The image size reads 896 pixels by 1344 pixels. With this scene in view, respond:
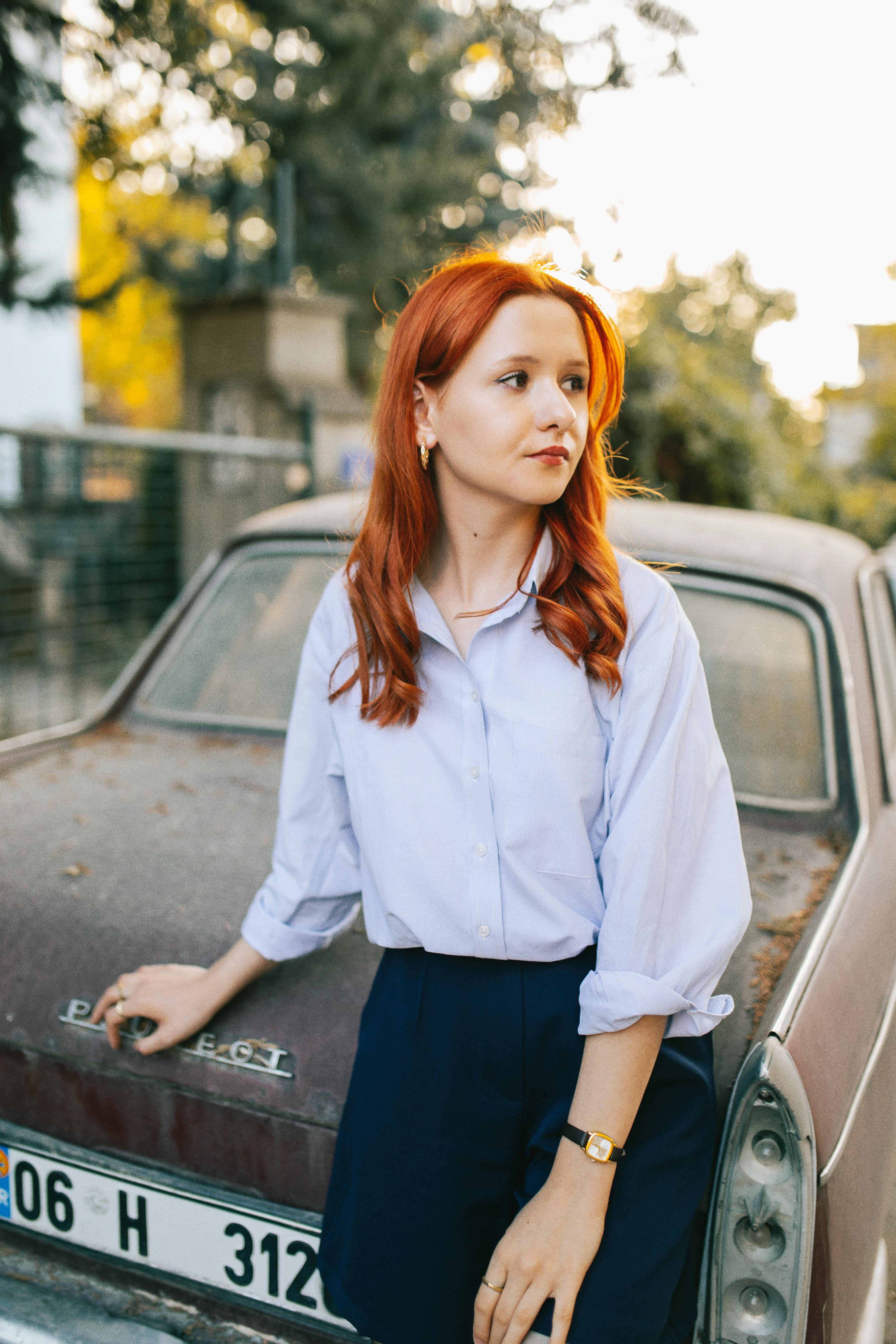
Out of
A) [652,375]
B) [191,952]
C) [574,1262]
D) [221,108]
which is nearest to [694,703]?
[574,1262]

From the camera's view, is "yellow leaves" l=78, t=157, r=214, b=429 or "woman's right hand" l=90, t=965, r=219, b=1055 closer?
"woman's right hand" l=90, t=965, r=219, b=1055

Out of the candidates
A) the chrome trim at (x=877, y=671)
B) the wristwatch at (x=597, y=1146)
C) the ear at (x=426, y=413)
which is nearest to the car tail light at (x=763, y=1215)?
the wristwatch at (x=597, y=1146)

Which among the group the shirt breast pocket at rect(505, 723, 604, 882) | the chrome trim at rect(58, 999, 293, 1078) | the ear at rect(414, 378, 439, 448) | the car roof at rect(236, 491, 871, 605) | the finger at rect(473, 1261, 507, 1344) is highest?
the ear at rect(414, 378, 439, 448)

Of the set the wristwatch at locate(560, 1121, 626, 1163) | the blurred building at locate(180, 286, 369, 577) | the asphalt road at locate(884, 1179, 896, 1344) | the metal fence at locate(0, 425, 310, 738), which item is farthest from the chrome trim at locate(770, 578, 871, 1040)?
the blurred building at locate(180, 286, 369, 577)

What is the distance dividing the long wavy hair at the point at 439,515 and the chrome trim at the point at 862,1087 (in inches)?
28.8

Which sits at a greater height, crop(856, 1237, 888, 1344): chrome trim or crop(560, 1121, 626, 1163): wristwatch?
crop(560, 1121, 626, 1163): wristwatch

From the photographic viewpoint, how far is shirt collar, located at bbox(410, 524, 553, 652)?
1516mm

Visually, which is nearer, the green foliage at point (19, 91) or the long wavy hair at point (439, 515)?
the long wavy hair at point (439, 515)

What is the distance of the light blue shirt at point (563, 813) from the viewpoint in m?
1.36

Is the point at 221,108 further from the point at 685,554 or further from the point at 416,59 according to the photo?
the point at 685,554

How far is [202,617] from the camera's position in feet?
10.5

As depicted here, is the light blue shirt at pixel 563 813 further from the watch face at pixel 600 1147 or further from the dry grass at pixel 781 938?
the dry grass at pixel 781 938

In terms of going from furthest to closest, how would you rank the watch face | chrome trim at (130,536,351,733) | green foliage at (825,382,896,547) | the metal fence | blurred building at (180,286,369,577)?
green foliage at (825,382,896,547), blurred building at (180,286,369,577), the metal fence, chrome trim at (130,536,351,733), the watch face

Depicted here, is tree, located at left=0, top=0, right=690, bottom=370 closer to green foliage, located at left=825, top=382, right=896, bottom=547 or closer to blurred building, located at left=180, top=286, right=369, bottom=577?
blurred building, located at left=180, top=286, right=369, bottom=577
